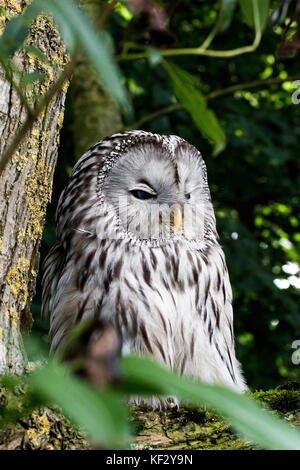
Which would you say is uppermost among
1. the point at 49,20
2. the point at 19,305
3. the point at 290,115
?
the point at 290,115

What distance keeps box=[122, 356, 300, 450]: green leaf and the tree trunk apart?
90cm

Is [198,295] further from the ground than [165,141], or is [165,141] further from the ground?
[165,141]

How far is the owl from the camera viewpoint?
2.21 m

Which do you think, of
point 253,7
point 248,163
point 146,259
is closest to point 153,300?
point 146,259

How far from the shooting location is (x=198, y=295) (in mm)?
2400

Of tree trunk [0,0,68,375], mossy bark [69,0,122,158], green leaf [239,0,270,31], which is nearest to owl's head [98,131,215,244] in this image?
tree trunk [0,0,68,375]

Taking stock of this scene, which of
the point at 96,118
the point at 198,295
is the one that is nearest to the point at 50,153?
the point at 198,295

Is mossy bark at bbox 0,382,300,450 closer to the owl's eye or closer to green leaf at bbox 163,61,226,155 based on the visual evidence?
green leaf at bbox 163,61,226,155

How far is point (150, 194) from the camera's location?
97.0 inches

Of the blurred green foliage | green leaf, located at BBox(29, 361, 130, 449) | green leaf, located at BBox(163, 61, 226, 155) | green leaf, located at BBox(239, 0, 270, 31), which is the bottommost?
green leaf, located at BBox(29, 361, 130, 449)

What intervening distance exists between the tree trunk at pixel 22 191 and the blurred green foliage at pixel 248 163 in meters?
1.66
